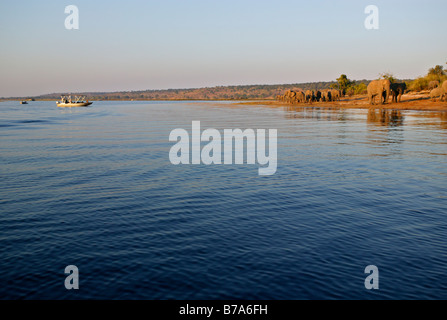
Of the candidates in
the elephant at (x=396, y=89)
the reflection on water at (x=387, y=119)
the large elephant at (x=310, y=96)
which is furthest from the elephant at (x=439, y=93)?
the large elephant at (x=310, y=96)

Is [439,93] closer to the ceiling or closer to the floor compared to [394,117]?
closer to the ceiling

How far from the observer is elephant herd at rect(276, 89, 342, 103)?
144625mm

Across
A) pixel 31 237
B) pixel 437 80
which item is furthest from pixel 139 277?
pixel 437 80

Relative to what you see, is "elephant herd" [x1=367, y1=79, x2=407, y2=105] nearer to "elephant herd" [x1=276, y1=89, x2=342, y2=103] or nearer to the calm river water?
"elephant herd" [x1=276, y1=89, x2=342, y2=103]

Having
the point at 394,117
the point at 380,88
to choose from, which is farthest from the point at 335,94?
the point at 394,117

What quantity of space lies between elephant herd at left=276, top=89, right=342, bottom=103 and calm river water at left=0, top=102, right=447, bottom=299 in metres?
123

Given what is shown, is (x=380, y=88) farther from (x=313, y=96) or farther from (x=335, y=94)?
(x=313, y=96)

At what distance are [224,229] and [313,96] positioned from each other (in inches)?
5731

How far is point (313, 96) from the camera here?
501ft

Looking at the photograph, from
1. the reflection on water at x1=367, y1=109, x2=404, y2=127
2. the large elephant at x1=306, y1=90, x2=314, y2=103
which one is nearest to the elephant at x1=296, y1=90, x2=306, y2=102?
the large elephant at x1=306, y1=90, x2=314, y2=103

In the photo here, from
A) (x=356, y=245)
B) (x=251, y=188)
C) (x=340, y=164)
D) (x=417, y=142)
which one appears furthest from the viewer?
(x=417, y=142)

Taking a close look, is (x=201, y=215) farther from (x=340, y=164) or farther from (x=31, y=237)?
(x=340, y=164)

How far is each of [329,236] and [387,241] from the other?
5.76ft

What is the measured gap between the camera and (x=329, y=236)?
1295cm
